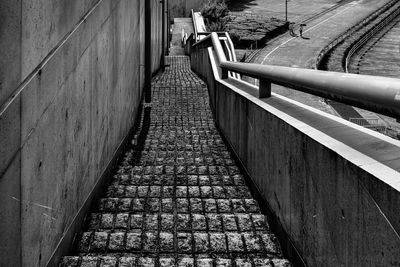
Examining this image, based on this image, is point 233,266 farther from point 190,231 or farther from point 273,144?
point 273,144

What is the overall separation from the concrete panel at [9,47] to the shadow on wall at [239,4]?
61.6m

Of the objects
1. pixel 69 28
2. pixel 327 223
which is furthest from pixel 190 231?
pixel 69 28

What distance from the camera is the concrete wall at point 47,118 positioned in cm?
205

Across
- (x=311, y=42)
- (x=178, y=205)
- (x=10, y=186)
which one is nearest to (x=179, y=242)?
(x=178, y=205)

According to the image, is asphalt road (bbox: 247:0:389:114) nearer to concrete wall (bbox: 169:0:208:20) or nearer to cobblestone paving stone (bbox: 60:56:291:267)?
concrete wall (bbox: 169:0:208:20)

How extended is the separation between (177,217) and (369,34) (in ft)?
158

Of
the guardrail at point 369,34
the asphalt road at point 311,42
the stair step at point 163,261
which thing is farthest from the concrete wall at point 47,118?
the guardrail at point 369,34

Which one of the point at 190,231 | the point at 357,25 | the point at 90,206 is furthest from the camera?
the point at 357,25

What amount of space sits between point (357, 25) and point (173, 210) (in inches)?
2012

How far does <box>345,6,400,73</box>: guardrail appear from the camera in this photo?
3885cm

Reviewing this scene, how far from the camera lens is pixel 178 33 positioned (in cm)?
4228

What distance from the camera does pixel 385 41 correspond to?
45000mm

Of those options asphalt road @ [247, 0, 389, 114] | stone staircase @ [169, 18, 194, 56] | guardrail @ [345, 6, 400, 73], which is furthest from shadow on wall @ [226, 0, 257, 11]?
guardrail @ [345, 6, 400, 73]

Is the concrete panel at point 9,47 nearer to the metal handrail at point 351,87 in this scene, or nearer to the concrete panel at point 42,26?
the concrete panel at point 42,26
